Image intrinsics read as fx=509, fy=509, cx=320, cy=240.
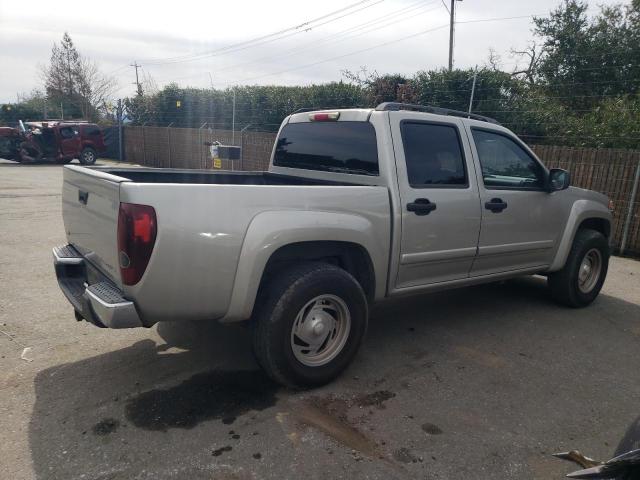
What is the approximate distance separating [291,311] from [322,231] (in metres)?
0.54

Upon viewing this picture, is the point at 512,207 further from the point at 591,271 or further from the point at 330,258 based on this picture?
the point at 330,258

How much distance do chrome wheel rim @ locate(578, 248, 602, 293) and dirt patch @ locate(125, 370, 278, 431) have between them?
380 cm

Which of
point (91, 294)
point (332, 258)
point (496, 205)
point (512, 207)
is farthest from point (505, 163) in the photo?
point (91, 294)

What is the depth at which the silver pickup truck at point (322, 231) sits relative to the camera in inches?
110

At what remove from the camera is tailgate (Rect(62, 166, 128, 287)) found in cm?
287

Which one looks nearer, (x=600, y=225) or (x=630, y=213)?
(x=600, y=225)

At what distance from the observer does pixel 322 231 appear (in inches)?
128

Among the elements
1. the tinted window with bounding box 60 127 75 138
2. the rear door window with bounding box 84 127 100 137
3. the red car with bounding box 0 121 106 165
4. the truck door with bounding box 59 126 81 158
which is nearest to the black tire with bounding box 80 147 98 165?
the red car with bounding box 0 121 106 165

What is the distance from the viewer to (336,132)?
4.21 metres

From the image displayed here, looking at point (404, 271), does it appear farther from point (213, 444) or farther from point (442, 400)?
point (213, 444)

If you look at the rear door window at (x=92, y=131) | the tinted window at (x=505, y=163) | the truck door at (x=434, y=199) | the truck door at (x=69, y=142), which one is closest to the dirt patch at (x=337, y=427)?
the truck door at (x=434, y=199)

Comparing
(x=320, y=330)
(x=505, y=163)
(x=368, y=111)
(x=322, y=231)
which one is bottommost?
(x=320, y=330)

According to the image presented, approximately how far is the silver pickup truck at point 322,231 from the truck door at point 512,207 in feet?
0.05

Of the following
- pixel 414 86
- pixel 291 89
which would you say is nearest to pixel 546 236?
pixel 414 86
